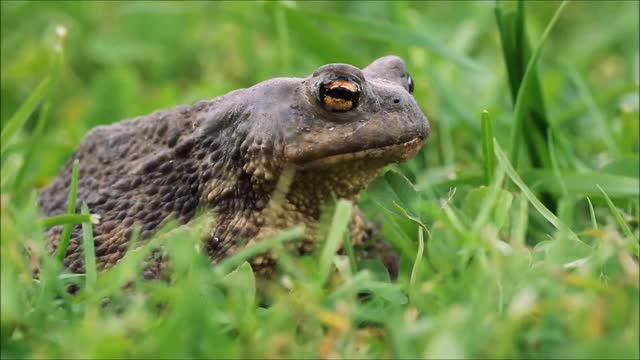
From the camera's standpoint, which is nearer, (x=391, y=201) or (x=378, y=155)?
(x=378, y=155)

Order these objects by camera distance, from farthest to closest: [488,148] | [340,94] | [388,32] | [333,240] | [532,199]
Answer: [388,32] < [488,148] < [340,94] < [532,199] < [333,240]

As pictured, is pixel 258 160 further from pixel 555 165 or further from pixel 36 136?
pixel 555 165

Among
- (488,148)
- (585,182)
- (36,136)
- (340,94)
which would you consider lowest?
(585,182)

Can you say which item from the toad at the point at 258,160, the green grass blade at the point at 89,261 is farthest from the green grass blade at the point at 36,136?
the green grass blade at the point at 89,261

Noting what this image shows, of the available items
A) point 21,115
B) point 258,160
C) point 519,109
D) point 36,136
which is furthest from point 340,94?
point 36,136

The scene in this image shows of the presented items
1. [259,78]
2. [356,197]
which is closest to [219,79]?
[259,78]

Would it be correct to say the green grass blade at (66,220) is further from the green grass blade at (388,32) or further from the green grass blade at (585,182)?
the green grass blade at (388,32)

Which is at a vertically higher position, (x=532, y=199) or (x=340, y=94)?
(x=340, y=94)
